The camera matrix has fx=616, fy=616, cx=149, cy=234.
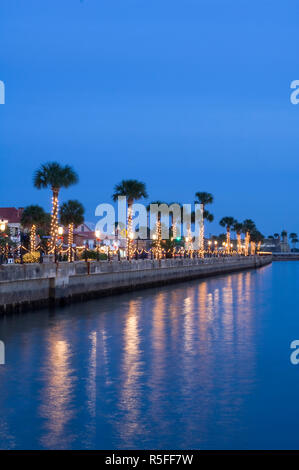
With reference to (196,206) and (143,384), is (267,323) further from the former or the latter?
(196,206)

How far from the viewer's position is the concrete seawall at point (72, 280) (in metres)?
34.5

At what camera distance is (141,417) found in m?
16.6

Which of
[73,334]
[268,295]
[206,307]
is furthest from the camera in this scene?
[268,295]

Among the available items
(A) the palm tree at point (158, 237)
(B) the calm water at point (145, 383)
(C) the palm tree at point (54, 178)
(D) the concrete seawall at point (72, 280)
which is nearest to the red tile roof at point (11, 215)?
(A) the palm tree at point (158, 237)

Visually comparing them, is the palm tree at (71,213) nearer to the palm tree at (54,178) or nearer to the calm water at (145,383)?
the palm tree at (54,178)

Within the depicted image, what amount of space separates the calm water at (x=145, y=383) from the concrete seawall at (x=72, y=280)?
127 centimetres

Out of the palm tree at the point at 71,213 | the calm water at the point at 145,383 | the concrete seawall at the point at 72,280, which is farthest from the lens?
the palm tree at the point at 71,213

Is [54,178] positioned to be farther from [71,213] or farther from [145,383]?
[145,383]

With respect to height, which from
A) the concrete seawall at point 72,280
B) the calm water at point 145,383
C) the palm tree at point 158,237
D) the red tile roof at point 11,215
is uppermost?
the red tile roof at point 11,215

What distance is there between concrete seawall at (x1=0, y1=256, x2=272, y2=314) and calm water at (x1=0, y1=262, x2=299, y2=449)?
4.15 ft

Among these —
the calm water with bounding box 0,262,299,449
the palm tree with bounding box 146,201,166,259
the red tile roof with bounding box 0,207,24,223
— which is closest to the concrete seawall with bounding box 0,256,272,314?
the calm water with bounding box 0,262,299,449

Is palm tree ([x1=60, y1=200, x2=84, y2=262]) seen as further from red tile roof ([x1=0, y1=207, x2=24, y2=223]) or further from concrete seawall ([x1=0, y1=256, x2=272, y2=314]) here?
red tile roof ([x1=0, y1=207, x2=24, y2=223])

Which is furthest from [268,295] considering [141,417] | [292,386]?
[141,417]
